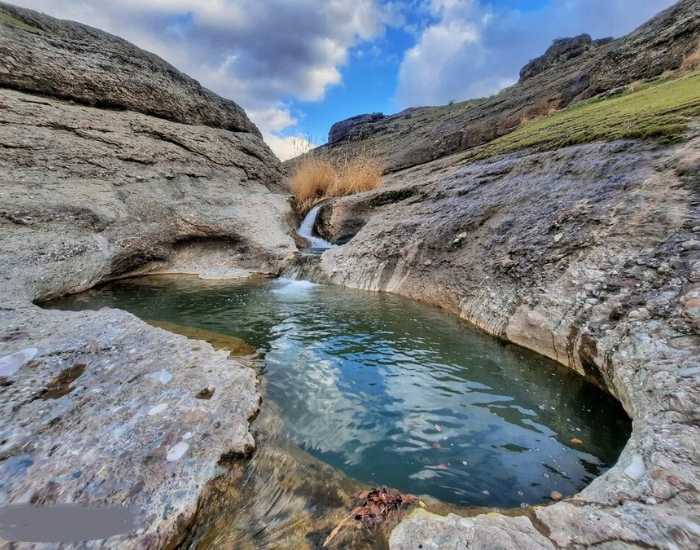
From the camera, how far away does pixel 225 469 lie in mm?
1765

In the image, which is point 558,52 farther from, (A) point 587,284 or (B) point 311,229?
(A) point 587,284

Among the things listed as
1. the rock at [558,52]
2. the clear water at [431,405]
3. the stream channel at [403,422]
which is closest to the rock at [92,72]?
the clear water at [431,405]

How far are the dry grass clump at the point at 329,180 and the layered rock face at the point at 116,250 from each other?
1.01m

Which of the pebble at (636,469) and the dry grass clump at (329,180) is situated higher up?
the dry grass clump at (329,180)

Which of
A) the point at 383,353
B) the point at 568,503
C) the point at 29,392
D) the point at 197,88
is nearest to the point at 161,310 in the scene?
the point at 29,392

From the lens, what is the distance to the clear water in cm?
192

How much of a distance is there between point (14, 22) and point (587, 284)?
13.1 meters

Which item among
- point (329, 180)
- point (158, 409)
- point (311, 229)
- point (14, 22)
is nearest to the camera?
point (158, 409)

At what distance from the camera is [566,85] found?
1220cm

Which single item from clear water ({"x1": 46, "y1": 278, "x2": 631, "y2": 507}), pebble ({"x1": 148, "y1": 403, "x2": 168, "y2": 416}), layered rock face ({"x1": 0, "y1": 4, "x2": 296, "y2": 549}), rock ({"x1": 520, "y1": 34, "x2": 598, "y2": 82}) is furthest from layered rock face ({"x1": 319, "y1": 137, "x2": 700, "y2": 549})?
rock ({"x1": 520, "y1": 34, "x2": 598, "y2": 82})

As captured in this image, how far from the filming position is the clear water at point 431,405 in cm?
192

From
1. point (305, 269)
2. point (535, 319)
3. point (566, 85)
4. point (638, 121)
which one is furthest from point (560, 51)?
point (535, 319)

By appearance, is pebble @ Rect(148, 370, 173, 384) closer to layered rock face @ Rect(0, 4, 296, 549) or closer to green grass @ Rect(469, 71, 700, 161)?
layered rock face @ Rect(0, 4, 296, 549)

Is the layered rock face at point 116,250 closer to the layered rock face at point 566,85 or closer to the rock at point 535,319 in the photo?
the rock at point 535,319
